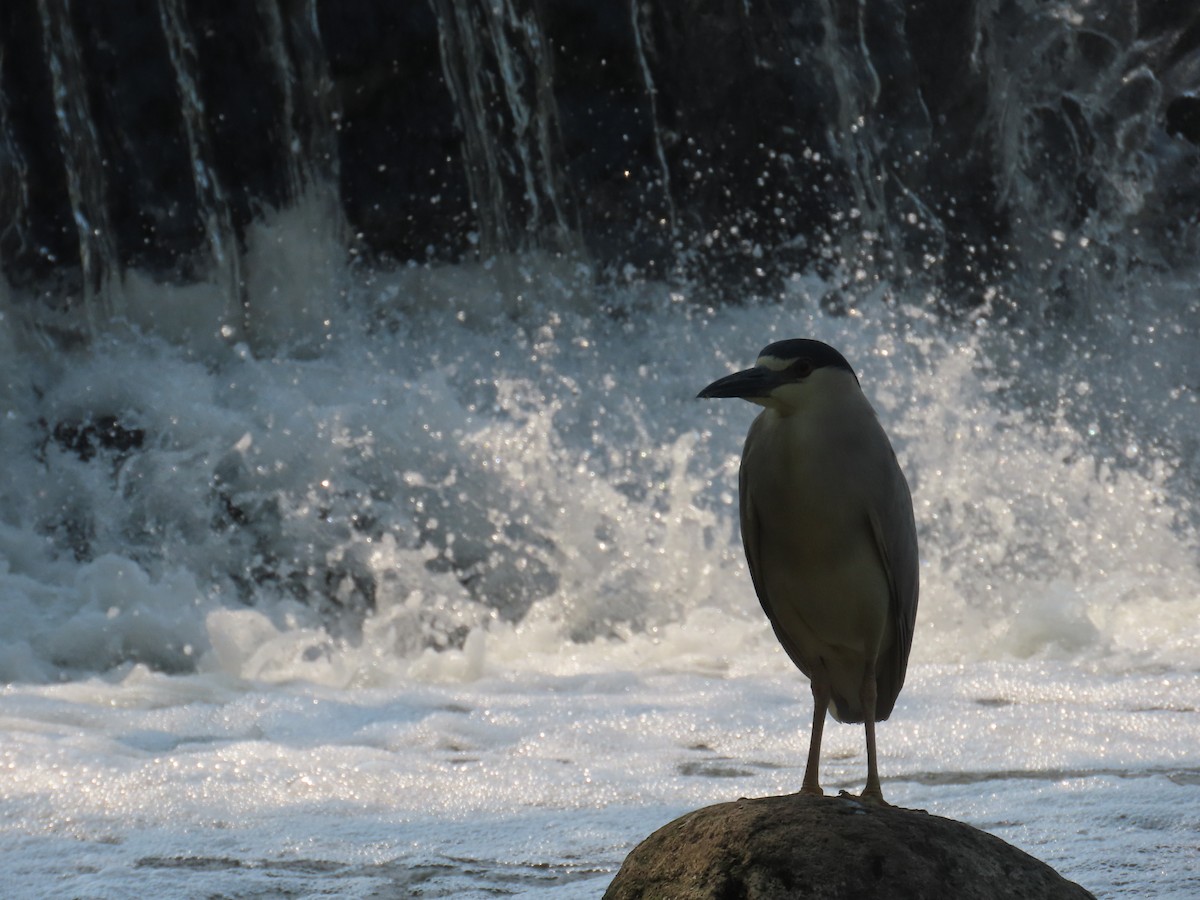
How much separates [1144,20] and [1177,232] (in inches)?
53.6

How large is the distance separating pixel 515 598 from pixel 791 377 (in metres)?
4.74

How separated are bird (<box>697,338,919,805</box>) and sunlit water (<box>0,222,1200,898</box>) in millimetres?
876

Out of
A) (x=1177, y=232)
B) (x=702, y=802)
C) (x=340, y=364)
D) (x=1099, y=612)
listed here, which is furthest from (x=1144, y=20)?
(x=702, y=802)

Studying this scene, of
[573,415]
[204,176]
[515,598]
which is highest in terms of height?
[204,176]

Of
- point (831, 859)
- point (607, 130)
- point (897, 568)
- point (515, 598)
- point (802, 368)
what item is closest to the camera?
point (831, 859)

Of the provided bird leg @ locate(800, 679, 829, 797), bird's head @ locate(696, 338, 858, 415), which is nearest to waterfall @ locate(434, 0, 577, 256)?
bird leg @ locate(800, 679, 829, 797)

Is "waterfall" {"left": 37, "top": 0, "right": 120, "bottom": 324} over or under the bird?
over

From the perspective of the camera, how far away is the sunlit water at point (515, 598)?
4039mm

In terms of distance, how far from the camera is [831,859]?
8.50ft

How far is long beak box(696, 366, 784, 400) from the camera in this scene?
2.66 metres

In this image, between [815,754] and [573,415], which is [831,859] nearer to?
[815,754]

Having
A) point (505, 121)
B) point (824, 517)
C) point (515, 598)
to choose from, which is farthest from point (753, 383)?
point (505, 121)

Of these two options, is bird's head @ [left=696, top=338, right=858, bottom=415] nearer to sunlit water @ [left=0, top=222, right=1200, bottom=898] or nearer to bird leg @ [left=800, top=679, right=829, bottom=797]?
bird leg @ [left=800, top=679, right=829, bottom=797]

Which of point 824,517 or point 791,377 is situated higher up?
point 791,377
